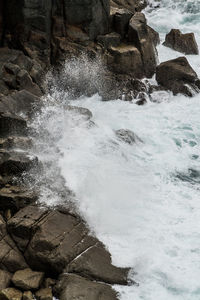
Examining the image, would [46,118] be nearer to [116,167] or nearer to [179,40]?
[116,167]

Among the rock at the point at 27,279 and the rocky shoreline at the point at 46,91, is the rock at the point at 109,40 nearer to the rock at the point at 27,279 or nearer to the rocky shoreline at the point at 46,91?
the rocky shoreline at the point at 46,91

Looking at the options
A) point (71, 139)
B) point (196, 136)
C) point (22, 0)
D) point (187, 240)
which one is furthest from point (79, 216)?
point (22, 0)

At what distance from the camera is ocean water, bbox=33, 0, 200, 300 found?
6887mm

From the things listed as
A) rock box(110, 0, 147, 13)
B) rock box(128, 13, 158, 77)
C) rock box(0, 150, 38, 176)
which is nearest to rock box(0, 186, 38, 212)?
rock box(0, 150, 38, 176)

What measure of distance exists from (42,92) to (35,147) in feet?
10.9

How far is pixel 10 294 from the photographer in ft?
20.0

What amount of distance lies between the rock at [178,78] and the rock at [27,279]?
31.1 feet

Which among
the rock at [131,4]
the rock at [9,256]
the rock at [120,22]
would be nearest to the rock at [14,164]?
the rock at [9,256]

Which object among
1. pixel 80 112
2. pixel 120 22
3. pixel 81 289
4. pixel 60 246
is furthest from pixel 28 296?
pixel 120 22

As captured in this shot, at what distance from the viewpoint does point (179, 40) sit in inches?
714

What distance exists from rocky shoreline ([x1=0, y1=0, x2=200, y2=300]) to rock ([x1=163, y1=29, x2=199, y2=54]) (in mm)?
45

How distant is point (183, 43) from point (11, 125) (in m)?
11.3

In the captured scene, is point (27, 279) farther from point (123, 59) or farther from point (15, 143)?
point (123, 59)

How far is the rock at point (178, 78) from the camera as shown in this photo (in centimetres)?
1425
